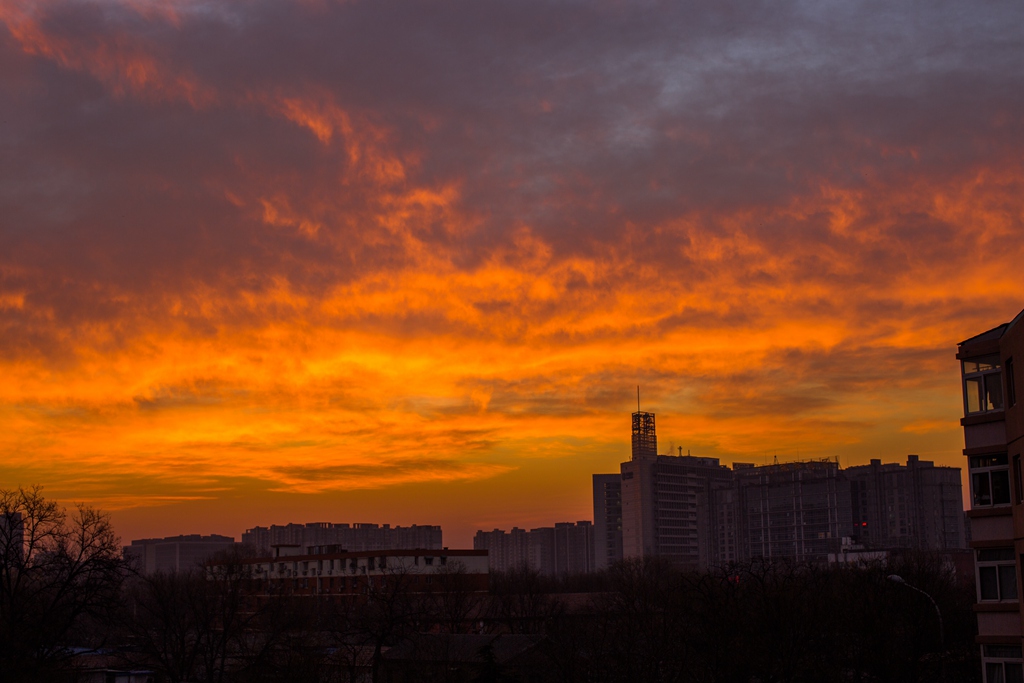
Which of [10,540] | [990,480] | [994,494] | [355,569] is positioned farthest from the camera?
[355,569]

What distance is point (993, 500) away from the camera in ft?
94.1

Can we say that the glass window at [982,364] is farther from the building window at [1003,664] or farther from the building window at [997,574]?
the building window at [1003,664]

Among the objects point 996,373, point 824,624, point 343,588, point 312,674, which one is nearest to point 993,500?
point 996,373

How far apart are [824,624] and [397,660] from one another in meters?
27.9

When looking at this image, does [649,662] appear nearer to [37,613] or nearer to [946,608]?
[946,608]

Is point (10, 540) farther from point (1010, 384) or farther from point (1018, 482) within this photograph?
point (1010, 384)

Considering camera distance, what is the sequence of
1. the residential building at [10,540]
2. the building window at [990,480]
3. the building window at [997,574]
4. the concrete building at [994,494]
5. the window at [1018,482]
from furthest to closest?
the residential building at [10,540] → the building window at [990,480] → the building window at [997,574] → the concrete building at [994,494] → the window at [1018,482]

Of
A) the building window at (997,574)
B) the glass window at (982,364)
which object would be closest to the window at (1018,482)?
the building window at (997,574)

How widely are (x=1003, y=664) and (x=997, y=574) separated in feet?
7.94

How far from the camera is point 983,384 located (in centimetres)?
2916

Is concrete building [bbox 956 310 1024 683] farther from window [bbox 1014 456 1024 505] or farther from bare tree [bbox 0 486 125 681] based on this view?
bare tree [bbox 0 486 125 681]

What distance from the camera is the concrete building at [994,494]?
2733 centimetres

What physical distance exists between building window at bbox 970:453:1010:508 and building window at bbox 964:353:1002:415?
55.1 inches

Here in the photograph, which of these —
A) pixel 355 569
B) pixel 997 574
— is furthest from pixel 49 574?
pixel 355 569
